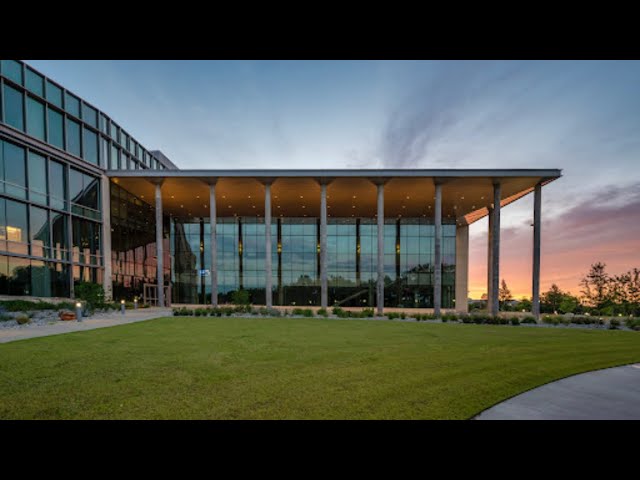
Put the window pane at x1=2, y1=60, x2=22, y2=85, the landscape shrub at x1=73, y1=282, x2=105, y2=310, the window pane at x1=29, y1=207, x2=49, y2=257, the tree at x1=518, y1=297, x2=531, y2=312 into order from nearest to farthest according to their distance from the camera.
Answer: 1. the window pane at x1=2, y1=60, x2=22, y2=85
2. the window pane at x1=29, y1=207, x2=49, y2=257
3. the landscape shrub at x1=73, y1=282, x2=105, y2=310
4. the tree at x1=518, y1=297, x2=531, y2=312

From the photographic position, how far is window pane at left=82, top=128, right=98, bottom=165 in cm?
2548

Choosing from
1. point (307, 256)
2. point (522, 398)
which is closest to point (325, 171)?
point (307, 256)

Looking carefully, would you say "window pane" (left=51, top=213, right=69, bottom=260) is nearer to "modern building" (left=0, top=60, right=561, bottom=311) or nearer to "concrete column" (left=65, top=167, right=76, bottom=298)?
"modern building" (left=0, top=60, right=561, bottom=311)

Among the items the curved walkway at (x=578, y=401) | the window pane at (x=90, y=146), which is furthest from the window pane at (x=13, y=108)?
the curved walkway at (x=578, y=401)

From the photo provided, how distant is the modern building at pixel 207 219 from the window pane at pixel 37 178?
0.08 metres

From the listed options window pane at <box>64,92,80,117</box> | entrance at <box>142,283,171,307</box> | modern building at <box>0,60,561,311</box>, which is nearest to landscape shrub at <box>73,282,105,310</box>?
modern building at <box>0,60,561,311</box>

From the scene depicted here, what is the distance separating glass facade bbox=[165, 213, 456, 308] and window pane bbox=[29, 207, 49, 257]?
17166 millimetres
